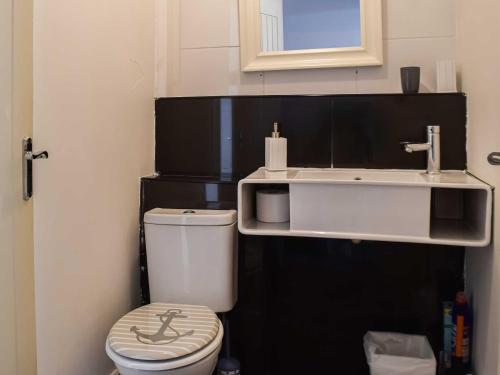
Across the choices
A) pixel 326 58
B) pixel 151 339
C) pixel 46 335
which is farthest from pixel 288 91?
pixel 46 335

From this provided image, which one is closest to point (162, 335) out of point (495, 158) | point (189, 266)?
point (189, 266)

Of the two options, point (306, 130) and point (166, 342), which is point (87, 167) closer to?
point (166, 342)

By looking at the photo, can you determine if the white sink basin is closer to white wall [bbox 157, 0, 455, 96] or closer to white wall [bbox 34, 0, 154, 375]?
white wall [bbox 157, 0, 455, 96]

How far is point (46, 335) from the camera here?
1.29m

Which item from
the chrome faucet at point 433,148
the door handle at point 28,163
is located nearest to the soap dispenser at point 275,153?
the chrome faucet at point 433,148

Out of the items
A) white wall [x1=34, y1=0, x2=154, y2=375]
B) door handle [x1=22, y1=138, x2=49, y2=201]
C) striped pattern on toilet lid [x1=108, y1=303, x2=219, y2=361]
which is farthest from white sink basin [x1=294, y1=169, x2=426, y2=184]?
door handle [x1=22, y1=138, x2=49, y2=201]

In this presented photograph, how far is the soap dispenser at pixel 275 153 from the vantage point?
1689mm

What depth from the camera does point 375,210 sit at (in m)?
1.39

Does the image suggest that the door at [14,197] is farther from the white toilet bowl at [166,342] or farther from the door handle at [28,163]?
the white toilet bowl at [166,342]

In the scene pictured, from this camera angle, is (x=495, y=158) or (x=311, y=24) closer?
(x=495, y=158)

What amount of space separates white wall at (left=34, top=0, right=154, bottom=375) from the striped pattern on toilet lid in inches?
6.9

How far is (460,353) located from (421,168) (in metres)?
0.70

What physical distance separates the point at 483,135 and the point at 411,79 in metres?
0.42

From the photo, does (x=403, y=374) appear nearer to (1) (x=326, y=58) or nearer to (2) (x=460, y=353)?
(2) (x=460, y=353)
